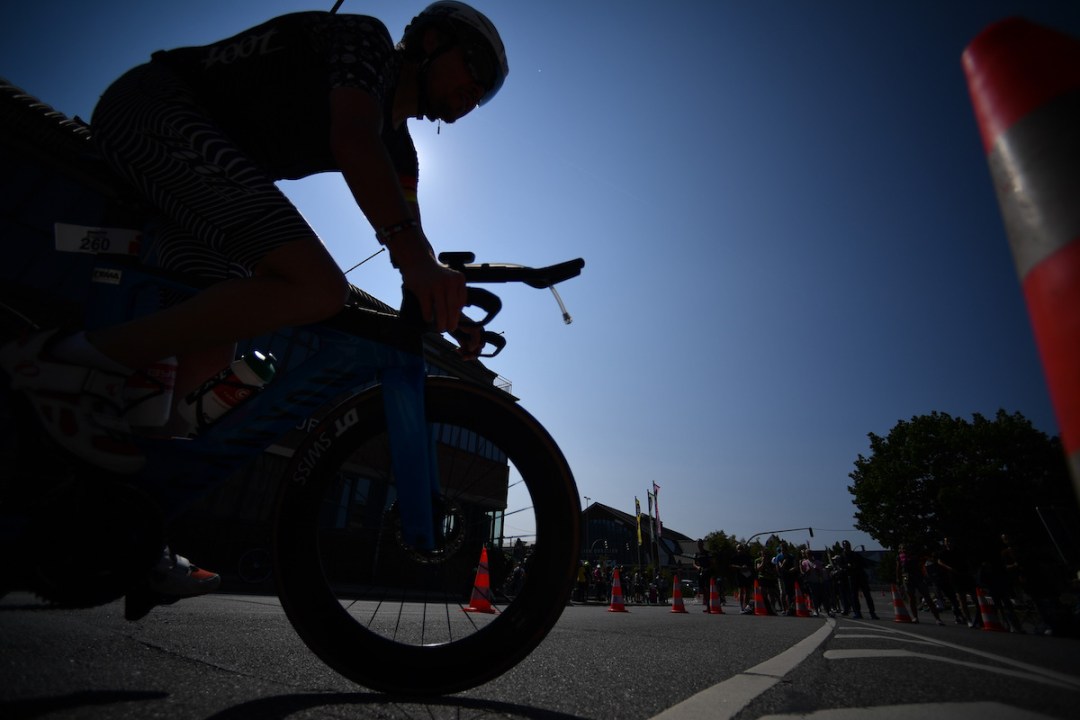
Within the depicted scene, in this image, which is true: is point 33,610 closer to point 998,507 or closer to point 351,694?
point 351,694

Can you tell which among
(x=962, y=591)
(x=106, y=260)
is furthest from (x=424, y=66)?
(x=962, y=591)

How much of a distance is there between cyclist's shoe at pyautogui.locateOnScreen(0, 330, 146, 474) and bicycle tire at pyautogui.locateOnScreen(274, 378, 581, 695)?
420 millimetres

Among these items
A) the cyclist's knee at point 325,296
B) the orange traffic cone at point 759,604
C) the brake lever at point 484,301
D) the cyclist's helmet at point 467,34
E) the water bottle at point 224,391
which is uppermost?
the cyclist's helmet at point 467,34

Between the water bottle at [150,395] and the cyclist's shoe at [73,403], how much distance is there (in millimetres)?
183

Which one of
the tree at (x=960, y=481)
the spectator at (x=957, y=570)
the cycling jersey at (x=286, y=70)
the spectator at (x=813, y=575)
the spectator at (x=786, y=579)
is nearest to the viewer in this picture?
the cycling jersey at (x=286, y=70)

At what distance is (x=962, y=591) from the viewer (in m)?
9.56

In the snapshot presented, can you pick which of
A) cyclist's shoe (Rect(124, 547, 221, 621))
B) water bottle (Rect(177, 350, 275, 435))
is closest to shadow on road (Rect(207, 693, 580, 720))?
cyclist's shoe (Rect(124, 547, 221, 621))

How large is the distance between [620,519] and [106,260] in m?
74.5

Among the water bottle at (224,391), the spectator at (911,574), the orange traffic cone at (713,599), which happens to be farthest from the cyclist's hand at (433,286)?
the spectator at (911,574)

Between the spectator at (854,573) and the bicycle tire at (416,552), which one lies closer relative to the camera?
the bicycle tire at (416,552)

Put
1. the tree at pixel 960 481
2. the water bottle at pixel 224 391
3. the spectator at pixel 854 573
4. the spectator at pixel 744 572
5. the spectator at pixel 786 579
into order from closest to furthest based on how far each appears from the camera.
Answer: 1. the water bottle at pixel 224 391
2. the spectator at pixel 854 573
3. the spectator at pixel 786 579
4. the spectator at pixel 744 572
5. the tree at pixel 960 481

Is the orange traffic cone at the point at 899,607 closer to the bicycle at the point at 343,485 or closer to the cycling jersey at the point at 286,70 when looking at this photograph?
the bicycle at the point at 343,485

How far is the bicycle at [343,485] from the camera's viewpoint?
4.05 feet

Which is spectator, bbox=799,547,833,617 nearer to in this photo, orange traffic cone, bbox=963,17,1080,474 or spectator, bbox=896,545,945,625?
spectator, bbox=896,545,945,625
